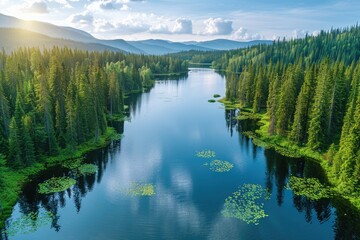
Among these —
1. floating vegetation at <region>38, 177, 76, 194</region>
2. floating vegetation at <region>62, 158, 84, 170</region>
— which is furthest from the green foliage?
floating vegetation at <region>38, 177, 76, 194</region>

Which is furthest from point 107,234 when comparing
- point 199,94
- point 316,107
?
point 199,94

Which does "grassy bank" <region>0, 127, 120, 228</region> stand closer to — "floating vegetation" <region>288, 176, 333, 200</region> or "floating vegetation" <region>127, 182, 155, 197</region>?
"floating vegetation" <region>127, 182, 155, 197</region>

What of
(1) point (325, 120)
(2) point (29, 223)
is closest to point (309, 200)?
(1) point (325, 120)

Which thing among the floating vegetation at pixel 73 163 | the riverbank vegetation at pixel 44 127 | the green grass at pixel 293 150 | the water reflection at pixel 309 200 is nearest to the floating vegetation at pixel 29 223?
the riverbank vegetation at pixel 44 127

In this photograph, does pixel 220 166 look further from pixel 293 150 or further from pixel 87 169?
pixel 87 169

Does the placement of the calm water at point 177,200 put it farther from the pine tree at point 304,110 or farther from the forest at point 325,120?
the pine tree at point 304,110

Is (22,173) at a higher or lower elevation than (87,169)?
higher
